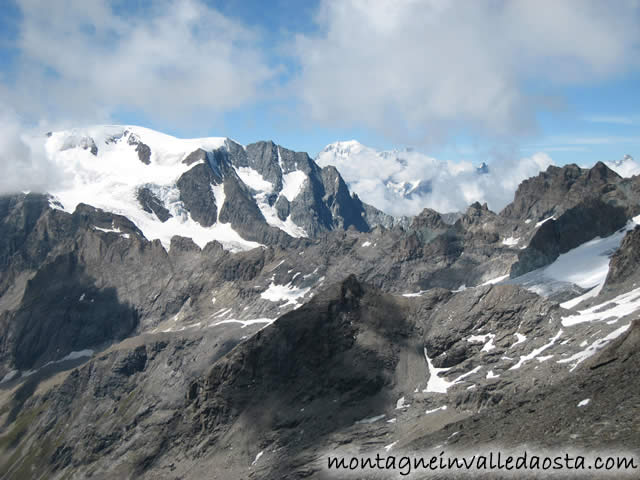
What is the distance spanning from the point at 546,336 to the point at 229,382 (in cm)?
7168

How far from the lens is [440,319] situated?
159m

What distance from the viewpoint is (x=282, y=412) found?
5551 inches

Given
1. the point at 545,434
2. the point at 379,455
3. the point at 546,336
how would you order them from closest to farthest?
1. the point at 545,434
2. the point at 379,455
3. the point at 546,336

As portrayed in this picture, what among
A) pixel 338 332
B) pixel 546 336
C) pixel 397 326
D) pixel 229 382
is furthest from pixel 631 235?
pixel 229 382

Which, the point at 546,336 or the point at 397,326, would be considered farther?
the point at 397,326

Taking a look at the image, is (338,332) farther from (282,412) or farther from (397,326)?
(282,412)

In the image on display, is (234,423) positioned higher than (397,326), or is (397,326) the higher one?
(397,326)

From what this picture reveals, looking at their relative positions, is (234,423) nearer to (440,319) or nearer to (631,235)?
(440,319)

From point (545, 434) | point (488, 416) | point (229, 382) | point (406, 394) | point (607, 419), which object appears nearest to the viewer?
point (607, 419)

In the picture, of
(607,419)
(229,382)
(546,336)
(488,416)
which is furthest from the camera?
(229,382)

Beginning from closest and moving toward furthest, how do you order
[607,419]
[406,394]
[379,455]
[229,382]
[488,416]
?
[607,419], [488,416], [379,455], [406,394], [229,382]

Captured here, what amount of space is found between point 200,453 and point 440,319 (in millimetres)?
63652

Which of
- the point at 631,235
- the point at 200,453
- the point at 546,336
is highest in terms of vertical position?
the point at 631,235

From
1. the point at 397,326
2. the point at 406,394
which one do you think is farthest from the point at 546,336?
the point at 397,326
